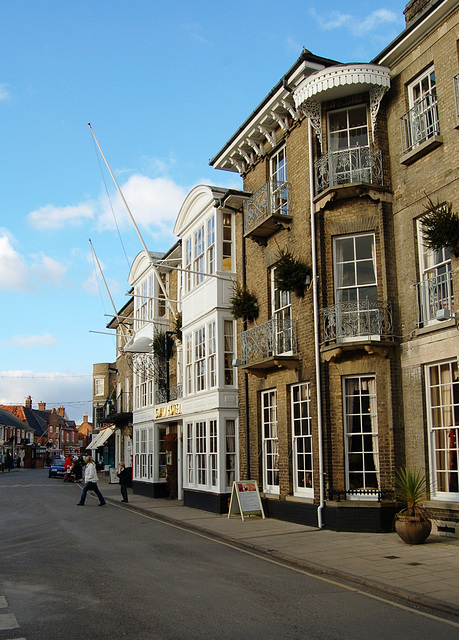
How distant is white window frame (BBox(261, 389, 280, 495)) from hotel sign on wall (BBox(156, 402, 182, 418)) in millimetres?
5765

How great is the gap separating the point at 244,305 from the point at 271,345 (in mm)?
2026

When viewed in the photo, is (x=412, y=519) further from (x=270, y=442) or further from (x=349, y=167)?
(x=349, y=167)

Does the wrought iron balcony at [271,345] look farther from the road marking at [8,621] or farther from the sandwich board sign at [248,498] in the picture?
the road marking at [8,621]

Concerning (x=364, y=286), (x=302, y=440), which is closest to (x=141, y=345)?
(x=302, y=440)

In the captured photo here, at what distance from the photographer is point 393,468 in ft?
43.5

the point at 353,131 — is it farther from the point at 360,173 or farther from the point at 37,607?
the point at 37,607

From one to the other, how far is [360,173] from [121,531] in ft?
33.5

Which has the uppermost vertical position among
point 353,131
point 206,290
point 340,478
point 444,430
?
point 353,131

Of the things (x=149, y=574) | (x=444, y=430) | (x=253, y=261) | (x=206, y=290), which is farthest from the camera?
(x=206, y=290)

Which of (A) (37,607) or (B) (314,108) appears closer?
(A) (37,607)

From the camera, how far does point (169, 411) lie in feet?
79.4

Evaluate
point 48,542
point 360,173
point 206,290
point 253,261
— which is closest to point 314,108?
point 360,173

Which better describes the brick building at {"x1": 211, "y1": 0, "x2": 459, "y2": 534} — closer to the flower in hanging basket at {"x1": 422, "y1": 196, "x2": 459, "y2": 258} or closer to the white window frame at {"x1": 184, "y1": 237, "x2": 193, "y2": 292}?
the flower in hanging basket at {"x1": 422, "y1": 196, "x2": 459, "y2": 258}

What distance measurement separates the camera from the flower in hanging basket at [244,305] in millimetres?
18078
